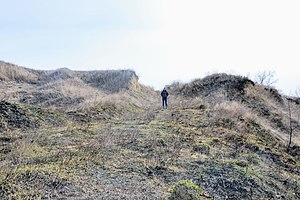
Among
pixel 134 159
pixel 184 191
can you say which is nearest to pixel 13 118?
pixel 134 159

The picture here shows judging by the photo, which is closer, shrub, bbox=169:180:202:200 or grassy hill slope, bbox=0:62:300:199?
shrub, bbox=169:180:202:200

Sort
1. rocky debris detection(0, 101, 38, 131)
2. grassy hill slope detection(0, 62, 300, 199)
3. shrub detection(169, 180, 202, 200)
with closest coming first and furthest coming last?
1. shrub detection(169, 180, 202, 200)
2. grassy hill slope detection(0, 62, 300, 199)
3. rocky debris detection(0, 101, 38, 131)

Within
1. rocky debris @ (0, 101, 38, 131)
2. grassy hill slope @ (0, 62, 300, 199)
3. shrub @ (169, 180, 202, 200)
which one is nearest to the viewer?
shrub @ (169, 180, 202, 200)

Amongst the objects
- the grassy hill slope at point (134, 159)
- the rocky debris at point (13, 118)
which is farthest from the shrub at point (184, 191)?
the rocky debris at point (13, 118)

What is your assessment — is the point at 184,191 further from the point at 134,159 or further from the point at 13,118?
the point at 13,118

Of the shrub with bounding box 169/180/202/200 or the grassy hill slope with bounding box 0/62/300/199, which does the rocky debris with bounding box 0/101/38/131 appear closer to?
the grassy hill slope with bounding box 0/62/300/199

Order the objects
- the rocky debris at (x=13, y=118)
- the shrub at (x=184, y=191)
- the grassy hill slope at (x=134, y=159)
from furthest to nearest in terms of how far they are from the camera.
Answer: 1. the rocky debris at (x=13, y=118)
2. the grassy hill slope at (x=134, y=159)
3. the shrub at (x=184, y=191)

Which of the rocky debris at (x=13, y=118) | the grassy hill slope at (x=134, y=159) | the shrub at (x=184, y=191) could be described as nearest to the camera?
the shrub at (x=184, y=191)

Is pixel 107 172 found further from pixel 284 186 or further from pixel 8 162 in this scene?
pixel 284 186

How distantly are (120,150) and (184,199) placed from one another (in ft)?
11.5

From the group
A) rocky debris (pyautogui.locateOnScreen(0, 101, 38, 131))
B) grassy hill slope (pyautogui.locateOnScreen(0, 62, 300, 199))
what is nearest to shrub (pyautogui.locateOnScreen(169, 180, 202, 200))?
grassy hill slope (pyautogui.locateOnScreen(0, 62, 300, 199))

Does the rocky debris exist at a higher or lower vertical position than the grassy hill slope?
higher

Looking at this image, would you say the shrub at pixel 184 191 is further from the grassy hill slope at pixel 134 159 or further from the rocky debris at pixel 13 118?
the rocky debris at pixel 13 118

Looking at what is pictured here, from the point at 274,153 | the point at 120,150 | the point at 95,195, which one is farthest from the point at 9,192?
the point at 274,153
